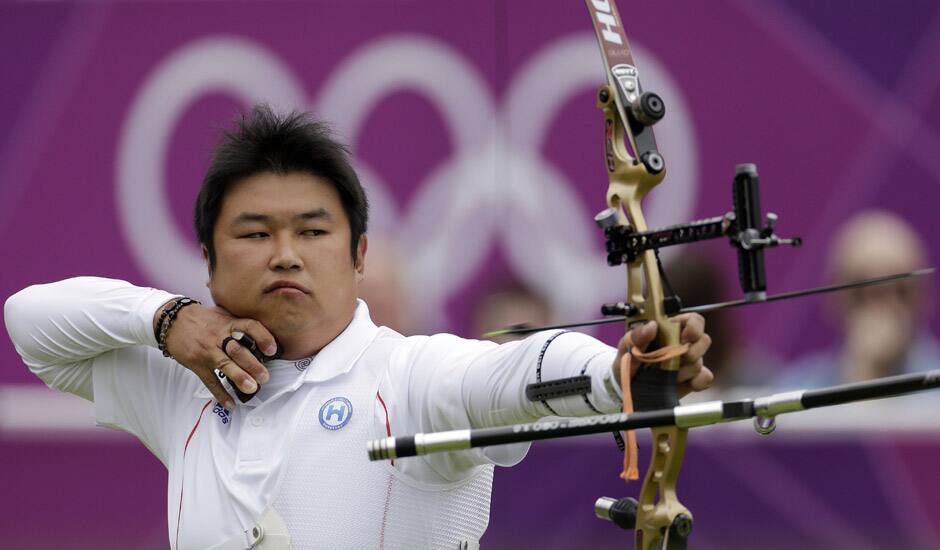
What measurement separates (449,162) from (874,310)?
54.9 inches

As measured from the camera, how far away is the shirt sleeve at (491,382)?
2.34 m

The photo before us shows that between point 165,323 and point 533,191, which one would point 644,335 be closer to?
point 165,323

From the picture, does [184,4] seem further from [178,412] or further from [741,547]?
[741,547]

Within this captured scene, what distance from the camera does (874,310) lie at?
4383 mm

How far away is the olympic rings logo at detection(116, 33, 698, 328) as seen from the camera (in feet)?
14.9

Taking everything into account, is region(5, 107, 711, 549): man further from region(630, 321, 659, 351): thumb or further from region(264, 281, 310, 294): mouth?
region(630, 321, 659, 351): thumb

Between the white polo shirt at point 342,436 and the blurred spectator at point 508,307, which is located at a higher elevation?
the blurred spectator at point 508,307

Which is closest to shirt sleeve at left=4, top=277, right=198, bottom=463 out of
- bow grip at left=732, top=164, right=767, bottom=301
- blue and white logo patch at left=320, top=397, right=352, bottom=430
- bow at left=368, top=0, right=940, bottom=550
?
blue and white logo patch at left=320, top=397, right=352, bottom=430

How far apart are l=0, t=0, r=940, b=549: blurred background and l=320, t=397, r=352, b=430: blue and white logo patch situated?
135 centimetres

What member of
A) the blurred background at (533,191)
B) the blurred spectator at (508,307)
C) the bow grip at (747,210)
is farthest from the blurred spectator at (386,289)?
the bow grip at (747,210)

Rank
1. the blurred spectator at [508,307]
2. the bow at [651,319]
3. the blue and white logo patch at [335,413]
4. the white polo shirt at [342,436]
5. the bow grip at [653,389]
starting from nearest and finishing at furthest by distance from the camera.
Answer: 1. the bow at [651,319]
2. the bow grip at [653,389]
3. the white polo shirt at [342,436]
4. the blue and white logo patch at [335,413]
5. the blurred spectator at [508,307]

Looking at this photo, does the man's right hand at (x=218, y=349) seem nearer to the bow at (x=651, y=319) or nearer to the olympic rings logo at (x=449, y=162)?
the bow at (x=651, y=319)

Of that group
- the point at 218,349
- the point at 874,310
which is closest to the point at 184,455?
the point at 218,349

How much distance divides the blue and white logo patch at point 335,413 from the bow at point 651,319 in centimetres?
56
